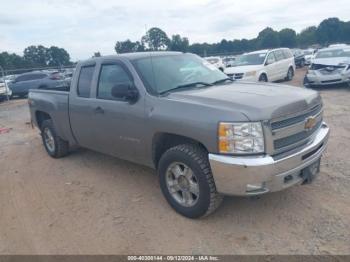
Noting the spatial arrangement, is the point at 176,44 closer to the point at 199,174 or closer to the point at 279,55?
the point at 279,55

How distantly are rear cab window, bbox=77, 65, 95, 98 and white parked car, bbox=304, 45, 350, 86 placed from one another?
33.5 ft

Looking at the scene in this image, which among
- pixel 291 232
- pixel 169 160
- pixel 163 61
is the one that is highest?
pixel 163 61

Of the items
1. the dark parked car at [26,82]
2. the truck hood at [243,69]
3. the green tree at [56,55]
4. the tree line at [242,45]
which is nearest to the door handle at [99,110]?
the truck hood at [243,69]

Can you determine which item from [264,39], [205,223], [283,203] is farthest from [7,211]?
[264,39]

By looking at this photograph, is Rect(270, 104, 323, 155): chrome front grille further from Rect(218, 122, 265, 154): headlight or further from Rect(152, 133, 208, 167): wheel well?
Rect(152, 133, 208, 167): wheel well

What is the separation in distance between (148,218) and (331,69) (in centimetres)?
1126

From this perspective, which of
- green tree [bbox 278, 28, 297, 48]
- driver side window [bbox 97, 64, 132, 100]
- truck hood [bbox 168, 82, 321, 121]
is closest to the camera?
truck hood [bbox 168, 82, 321, 121]

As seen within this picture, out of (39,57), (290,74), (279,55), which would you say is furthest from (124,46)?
(39,57)

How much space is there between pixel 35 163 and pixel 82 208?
2.58 metres

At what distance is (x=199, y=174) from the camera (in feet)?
11.5

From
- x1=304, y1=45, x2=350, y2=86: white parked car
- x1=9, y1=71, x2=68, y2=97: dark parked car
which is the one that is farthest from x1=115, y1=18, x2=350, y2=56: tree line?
x1=304, y1=45, x2=350, y2=86: white parked car

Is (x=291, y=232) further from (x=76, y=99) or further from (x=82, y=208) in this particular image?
(x=76, y=99)

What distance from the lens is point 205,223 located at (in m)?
3.70

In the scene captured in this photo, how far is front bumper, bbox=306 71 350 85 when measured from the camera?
12172 mm
